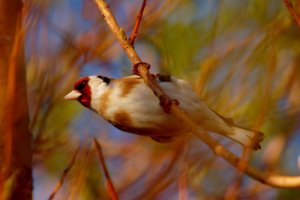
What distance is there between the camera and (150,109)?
1.83 metres

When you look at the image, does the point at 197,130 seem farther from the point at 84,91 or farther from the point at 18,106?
the point at 84,91

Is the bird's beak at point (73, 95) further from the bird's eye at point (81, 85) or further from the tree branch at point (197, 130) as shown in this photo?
the tree branch at point (197, 130)

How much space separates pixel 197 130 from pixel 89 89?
100 centimetres

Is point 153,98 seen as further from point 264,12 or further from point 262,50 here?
point 262,50

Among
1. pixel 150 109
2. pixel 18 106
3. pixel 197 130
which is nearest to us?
pixel 197 130

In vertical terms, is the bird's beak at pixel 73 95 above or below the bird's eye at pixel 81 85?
below

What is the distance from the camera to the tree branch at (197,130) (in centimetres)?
86

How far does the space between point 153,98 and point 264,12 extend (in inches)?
16.7

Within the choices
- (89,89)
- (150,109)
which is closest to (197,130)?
(150,109)

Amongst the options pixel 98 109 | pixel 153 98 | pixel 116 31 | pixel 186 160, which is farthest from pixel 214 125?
pixel 186 160

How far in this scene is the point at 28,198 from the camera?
1390 mm

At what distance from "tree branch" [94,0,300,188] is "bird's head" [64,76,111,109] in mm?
640

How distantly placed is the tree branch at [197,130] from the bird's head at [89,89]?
2.10 feet

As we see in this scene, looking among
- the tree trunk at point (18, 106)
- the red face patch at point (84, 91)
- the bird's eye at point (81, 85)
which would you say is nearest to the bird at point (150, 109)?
the red face patch at point (84, 91)
